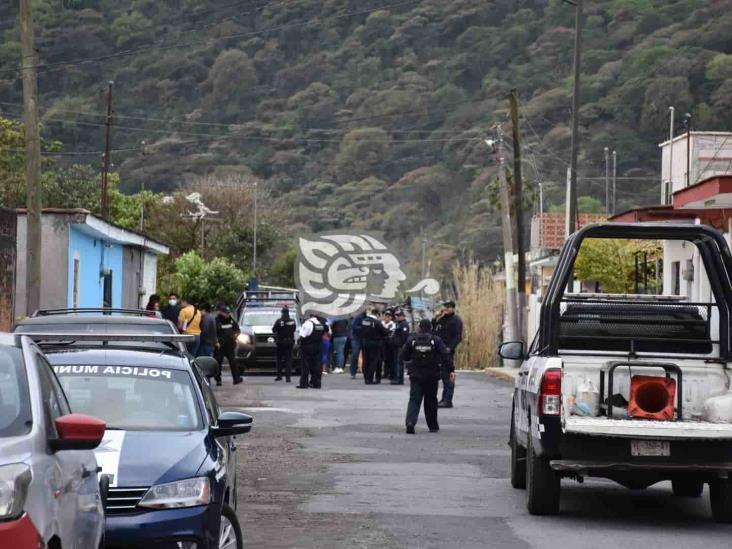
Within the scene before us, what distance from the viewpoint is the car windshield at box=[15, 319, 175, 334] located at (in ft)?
53.4

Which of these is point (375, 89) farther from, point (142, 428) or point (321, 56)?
point (142, 428)

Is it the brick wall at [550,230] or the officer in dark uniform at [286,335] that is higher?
the brick wall at [550,230]

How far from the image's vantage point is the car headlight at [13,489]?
239 inches

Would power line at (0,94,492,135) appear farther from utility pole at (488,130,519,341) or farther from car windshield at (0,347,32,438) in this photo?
car windshield at (0,347,32,438)

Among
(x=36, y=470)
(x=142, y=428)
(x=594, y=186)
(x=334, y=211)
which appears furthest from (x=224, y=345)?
(x=334, y=211)

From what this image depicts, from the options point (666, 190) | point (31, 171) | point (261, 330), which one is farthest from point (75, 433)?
point (666, 190)

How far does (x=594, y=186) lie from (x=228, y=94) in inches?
1596

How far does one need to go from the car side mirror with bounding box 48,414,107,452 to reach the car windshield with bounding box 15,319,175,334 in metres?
9.02

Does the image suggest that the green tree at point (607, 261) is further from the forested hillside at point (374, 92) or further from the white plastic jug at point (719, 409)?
the forested hillside at point (374, 92)

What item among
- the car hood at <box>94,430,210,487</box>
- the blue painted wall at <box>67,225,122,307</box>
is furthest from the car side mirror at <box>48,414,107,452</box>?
the blue painted wall at <box>67,225,122,307</box>

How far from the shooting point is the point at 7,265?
3250 cm

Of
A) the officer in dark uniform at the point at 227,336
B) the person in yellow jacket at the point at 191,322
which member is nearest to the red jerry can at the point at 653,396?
the person in yellow jacket at the point at 191,322

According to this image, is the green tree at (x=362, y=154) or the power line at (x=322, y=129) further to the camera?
the power line at (x=322, y=129)

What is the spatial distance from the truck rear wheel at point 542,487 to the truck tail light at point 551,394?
553 mm
